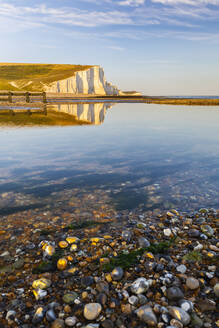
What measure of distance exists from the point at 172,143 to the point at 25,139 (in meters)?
12.1

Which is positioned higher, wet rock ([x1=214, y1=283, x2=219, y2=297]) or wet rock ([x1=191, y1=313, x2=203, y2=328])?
wet rock ([x1=214, y1=283, x2=219, y2=297])

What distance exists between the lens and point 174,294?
11.6 feet

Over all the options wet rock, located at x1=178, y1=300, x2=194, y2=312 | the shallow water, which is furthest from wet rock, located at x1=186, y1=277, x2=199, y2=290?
the shallow water

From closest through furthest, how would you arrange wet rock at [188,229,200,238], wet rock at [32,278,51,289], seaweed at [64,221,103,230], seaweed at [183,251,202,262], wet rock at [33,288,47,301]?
wet rock at [33,288,47,301], wet rock at [32,278,51,289], seaweed at [183,251,202,262], wet rock at [188,229,200,238], seaweed at [64,221,103,230]

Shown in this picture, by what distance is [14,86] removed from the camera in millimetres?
165875

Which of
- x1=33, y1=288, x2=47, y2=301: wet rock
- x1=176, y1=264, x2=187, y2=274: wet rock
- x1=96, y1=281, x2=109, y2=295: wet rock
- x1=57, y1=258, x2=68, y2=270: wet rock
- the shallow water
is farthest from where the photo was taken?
the shallow water

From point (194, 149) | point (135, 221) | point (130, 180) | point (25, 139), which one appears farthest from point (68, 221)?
point (25, 139)

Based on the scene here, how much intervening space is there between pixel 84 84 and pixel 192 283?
162m

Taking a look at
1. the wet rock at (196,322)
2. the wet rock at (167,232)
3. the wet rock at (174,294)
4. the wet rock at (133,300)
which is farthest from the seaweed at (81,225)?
the wet rock at (196,322)

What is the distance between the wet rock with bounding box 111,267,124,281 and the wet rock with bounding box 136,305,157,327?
29.7 inches

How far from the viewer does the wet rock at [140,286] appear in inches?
143

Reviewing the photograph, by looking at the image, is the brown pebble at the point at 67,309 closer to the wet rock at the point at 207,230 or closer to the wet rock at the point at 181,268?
the wet rock at the point at 181,268

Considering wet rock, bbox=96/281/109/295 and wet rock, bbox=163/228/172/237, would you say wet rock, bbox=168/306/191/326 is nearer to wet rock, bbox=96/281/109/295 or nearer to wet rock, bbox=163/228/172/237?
wet rock, bbox=96/281/109/295

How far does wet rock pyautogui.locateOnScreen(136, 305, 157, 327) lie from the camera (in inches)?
122
